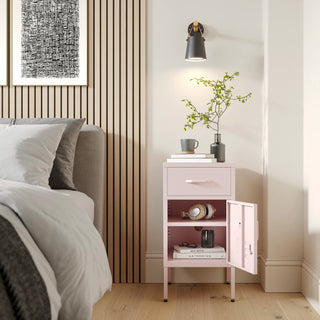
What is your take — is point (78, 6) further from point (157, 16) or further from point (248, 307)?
point (248, 307)

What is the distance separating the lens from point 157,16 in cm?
290

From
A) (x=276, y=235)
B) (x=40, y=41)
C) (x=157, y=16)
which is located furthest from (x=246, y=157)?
(x=40, y=41)

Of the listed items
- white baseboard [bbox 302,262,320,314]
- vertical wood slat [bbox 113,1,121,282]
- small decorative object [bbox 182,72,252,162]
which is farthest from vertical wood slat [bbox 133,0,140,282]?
white baseboard [bbox 302,262,320,314]

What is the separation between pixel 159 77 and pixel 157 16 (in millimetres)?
406

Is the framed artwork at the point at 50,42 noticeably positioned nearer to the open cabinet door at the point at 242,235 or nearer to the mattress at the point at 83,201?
the mattress at the point at 83,201

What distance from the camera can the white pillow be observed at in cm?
219

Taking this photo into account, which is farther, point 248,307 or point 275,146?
point 275,146

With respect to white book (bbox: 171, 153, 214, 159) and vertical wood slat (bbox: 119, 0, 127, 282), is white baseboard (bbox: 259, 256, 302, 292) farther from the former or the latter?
vertical wood slat (bbox: 119, 0, 127, 282)

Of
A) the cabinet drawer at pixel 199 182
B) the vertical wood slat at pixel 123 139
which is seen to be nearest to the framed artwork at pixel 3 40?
the vertical wood slat at pixel 123 139

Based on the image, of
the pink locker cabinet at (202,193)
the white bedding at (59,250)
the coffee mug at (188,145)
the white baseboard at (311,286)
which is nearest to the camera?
the white bedding at (59,250)

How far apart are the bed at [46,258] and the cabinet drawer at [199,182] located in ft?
2.86

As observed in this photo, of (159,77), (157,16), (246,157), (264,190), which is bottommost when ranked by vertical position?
(264,190)

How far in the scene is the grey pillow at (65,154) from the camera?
2.46m

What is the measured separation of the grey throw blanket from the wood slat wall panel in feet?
5.39
